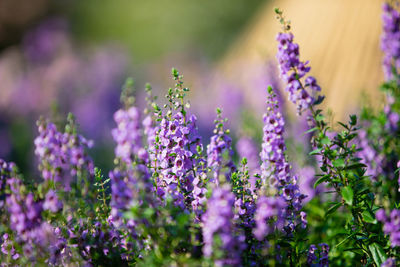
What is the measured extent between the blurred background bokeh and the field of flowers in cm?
281

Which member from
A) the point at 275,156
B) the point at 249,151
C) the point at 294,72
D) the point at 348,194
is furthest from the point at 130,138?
the point at 249,151

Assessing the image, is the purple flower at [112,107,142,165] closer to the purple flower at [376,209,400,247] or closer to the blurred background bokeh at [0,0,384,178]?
the purple flower at [376,209,400,247]

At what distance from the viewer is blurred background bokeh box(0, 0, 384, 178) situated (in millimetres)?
9336

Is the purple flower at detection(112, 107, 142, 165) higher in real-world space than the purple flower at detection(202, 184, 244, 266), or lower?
higher

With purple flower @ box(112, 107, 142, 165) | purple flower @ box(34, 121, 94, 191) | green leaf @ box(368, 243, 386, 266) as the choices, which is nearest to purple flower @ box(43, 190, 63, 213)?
purple flower @ box(34, 121, 94, 191)

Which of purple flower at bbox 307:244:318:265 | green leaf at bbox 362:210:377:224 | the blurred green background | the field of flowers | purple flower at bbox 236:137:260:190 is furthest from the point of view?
the blurred green background

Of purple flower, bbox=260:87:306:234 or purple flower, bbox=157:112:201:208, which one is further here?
purple flower, bbox=157:112:201:208

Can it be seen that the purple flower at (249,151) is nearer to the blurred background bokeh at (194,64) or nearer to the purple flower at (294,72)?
the blurred background bokeh at (194,64)

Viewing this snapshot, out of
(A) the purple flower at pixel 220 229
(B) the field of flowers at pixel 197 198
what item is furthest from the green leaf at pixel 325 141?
(A) the purple flower at pixel 220 229

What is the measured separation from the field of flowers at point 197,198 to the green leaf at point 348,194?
11 mm

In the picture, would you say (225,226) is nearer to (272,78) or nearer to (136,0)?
(272,78)

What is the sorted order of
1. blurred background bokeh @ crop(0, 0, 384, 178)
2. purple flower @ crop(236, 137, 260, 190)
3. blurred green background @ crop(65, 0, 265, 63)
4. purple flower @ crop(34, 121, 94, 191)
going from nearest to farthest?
→ purple flower @ crop(34, 121, 94, 191) → purple flower @ crop(236, 137, 260, 190) → blurred background bokeh @ crop(0, 0, 384, 178) → blurred green background @ crop(65, 0, 265, 63)

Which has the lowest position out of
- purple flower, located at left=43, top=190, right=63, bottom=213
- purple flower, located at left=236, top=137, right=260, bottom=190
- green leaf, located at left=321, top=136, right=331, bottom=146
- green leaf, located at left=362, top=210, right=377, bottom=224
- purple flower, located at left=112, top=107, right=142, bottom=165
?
green leaf, located at left=362, top=210, right=377, bottom=224

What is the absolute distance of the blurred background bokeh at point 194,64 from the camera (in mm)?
9336
